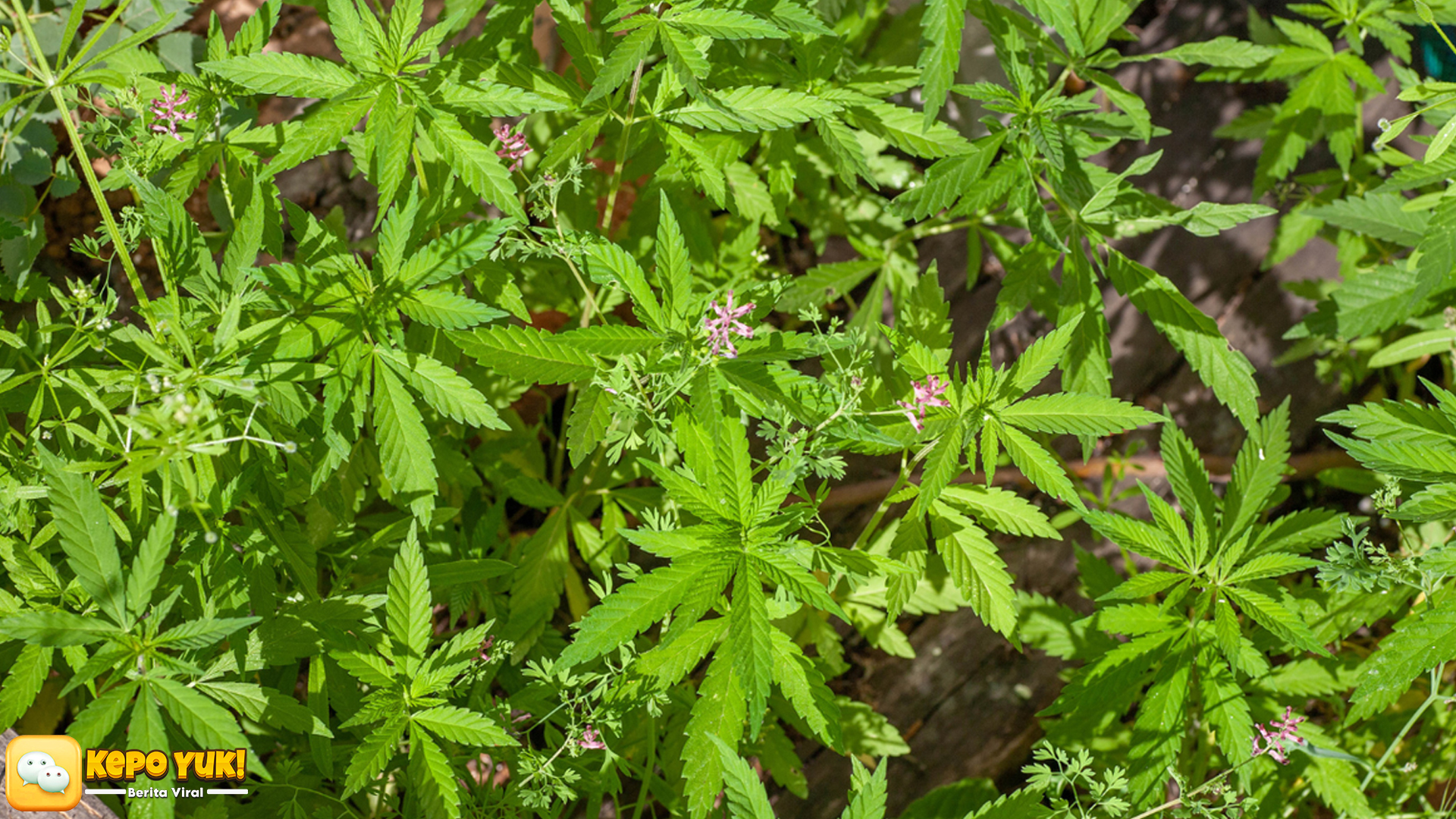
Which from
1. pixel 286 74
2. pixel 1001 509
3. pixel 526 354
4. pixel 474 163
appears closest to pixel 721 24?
pixel 474 163

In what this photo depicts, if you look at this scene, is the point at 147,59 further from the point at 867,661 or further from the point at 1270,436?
the point at 1270,436

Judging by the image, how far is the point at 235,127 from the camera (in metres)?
1.98

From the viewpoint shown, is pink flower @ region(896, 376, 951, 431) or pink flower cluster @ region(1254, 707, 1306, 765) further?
pink flower cluster @ region(1254, 707, 1306, 765)

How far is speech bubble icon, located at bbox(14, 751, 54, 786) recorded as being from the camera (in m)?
1.58

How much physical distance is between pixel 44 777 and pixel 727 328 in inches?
58.3

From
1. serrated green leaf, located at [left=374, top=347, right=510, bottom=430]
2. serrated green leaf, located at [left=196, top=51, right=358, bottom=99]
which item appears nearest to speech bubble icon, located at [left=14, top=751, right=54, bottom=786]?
serrated green leaf, located at [left=374, top=347, right=510, bottom=430]

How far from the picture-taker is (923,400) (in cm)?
165

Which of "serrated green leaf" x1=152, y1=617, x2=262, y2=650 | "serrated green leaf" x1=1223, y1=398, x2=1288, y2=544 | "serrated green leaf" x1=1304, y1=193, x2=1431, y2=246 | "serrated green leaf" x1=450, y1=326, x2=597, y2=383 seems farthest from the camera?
"serrated green leaf" x1=1304, y1=193, x2=1431, y2=246

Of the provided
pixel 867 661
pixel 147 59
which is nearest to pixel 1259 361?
pixel 867 661

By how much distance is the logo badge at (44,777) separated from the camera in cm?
158

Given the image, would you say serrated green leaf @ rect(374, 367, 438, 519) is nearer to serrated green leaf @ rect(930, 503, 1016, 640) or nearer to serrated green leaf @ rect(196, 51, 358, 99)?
serrated green leaf @ rect(196, 51, 358, 99)

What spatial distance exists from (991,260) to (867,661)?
148 cm

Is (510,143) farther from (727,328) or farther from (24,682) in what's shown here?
(24,682)

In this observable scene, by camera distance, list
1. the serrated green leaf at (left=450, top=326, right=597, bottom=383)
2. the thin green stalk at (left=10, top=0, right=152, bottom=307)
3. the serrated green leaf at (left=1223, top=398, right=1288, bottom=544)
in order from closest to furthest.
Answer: the thin green stalk at (left=10, top=0, right=152, bottom=307), the serrated green leaf at (left=450, top=326, right=597, bottom=383), the serrated green leaf at (left=1223, top=398, right=1288, bottom=544)
